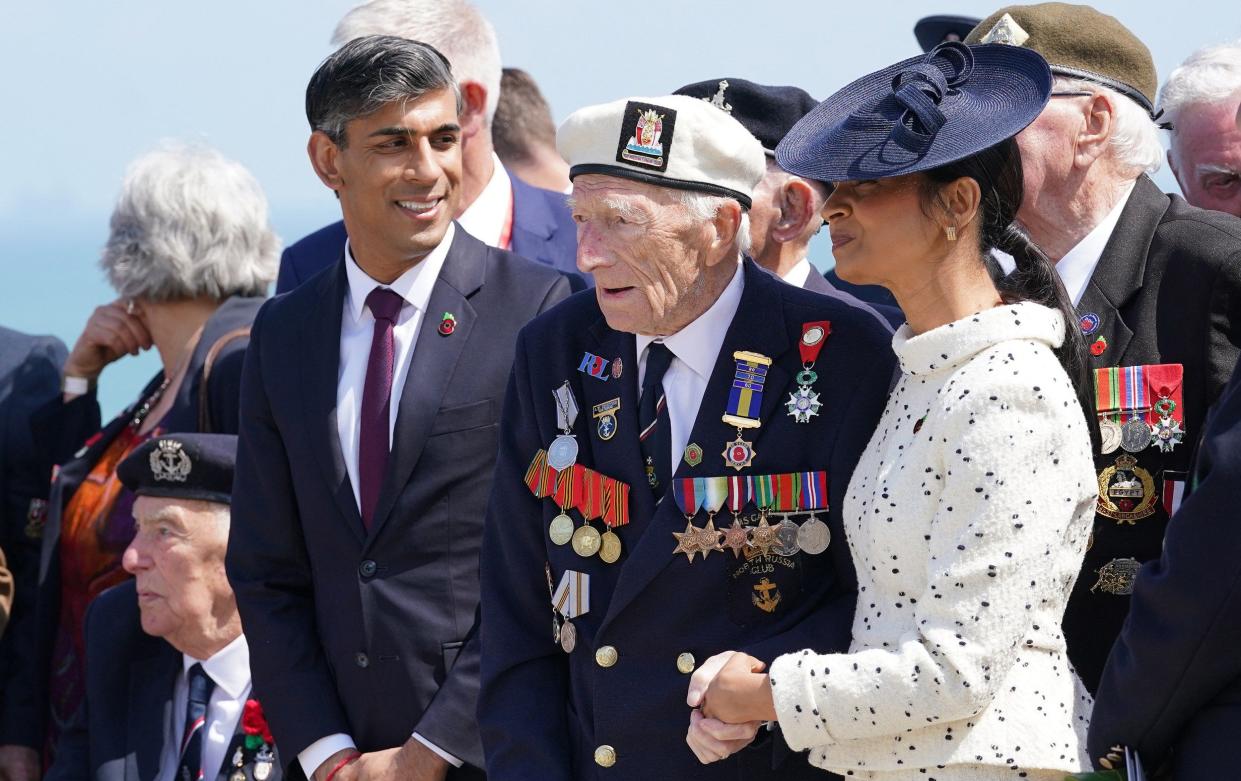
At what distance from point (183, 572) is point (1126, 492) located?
2.62 metres

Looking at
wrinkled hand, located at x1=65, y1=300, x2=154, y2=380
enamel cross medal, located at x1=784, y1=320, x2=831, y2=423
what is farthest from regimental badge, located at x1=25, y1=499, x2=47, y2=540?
enamel cross medal, located at x1=784, y1=320, x2=831, y2=423

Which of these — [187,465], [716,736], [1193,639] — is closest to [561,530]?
[716,736]

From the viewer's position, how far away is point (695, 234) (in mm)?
3414

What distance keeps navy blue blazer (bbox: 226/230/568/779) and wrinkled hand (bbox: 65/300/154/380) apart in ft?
5.57

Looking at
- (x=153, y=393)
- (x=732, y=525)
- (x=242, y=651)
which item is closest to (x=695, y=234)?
(x=732, y=525)

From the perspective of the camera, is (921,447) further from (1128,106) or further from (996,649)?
(1128,106)

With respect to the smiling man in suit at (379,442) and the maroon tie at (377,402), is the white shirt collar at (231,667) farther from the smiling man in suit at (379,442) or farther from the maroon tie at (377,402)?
the maroon tie at (377,402)

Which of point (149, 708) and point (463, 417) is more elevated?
point (463, 417)

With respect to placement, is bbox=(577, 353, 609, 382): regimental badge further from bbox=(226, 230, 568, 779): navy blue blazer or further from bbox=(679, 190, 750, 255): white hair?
bbox=(226, 230, 568, 779): navy blue blazer

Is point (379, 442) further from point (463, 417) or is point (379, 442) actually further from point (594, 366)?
point (594, 366)

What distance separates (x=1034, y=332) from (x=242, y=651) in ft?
8.87

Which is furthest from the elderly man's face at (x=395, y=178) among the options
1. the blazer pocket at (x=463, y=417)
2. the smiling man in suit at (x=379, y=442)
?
the blazer pocket at (x=463, y=417)

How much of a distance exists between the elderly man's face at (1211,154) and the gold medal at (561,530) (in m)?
2.25

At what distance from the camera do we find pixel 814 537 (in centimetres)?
325
